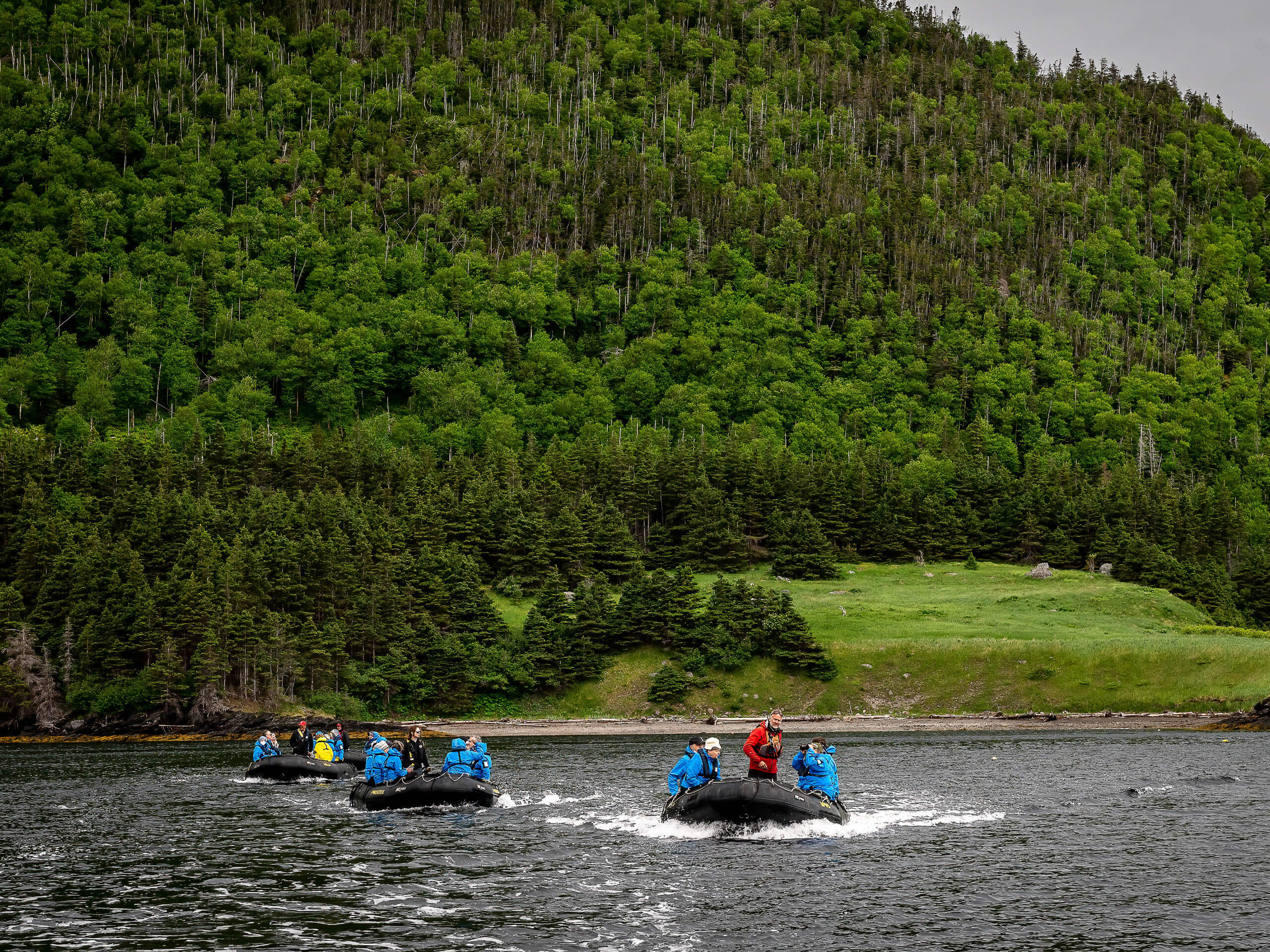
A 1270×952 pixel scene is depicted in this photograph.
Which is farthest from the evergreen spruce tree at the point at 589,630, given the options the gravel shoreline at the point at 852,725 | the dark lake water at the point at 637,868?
the dark lake water at the point at 637,868

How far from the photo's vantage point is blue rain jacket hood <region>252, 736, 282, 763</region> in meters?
71.4

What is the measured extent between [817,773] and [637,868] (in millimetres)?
10022

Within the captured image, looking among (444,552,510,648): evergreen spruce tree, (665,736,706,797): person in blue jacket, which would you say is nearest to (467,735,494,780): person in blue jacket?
(665,736,706,797): person in blue jacket

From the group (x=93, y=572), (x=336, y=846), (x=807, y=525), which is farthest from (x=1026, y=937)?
(x=807, y=525)

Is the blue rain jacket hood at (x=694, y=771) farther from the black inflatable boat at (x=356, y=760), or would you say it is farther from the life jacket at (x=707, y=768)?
the black inflatable boat at (x=356, y=760)

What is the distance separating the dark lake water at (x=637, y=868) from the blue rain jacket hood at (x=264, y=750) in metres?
2.98

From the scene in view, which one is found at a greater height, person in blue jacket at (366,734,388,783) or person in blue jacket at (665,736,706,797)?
person in blue jacket at (665,736,706,797)

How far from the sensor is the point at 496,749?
88812 mm

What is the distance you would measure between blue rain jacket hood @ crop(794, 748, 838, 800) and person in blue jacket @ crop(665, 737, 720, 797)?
3.25 metres

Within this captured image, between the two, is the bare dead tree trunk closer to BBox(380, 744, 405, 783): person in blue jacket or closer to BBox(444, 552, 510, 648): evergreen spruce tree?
BBox(444, 552, 510, 648): evergreen spruce tree

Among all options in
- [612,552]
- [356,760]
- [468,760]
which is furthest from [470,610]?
[468,760]

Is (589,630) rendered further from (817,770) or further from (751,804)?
(751,804)

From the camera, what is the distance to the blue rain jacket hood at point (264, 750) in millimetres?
71438

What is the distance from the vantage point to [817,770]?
153ft
